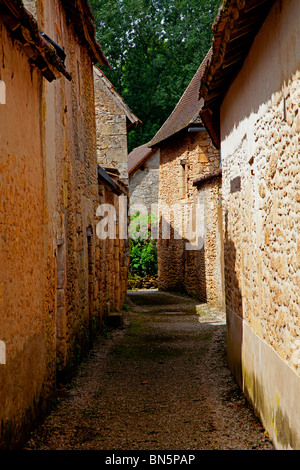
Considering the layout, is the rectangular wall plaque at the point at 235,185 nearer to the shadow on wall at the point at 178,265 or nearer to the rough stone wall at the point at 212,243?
the rough stone wall at the point at 212,243

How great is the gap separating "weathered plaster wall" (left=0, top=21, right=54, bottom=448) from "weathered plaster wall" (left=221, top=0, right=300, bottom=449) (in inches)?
90.0

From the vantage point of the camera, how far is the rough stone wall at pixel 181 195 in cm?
2028

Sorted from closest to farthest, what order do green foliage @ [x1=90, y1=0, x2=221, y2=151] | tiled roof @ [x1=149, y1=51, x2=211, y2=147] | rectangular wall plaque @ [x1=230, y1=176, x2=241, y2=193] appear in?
rectangular wall plaque @ [x1=230, y1=176, x2=241, y2=193]
tiled roof @ [x1=149, y1=51, x2=211, y2=147]
green foliage @ [x1=90, y1=0, x2=221, y2=151]

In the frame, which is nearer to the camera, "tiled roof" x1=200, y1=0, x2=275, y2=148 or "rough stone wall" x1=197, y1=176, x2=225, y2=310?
"tiled roof" x1=200, y1=0, x2=275, y2=148

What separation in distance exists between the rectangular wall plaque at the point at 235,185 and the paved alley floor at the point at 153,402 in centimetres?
267

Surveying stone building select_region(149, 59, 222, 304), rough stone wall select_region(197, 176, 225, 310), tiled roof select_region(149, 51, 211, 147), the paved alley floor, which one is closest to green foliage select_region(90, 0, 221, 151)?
tiled roof select_region(149, 51, 211, 147)

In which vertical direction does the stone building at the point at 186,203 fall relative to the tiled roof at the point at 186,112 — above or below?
below

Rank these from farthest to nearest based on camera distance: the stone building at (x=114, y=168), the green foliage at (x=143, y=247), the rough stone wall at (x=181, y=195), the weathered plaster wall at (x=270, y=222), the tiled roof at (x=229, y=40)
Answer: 1. the green foliage at (x=143, y=247)
2. the rough stone wall at (x=181, y=195)
3. the stone building at (x=114, y=168)
4. the tiled roof at (x=229, y=40)
5. the weathered plaster wall at (x=270, y=222)

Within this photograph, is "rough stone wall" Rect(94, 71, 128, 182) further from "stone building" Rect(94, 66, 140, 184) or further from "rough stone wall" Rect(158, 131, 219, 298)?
"rough stone wall" Rect(158, 131, 219, 298)

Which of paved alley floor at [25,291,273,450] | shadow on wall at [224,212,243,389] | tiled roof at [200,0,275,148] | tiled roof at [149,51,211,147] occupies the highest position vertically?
tiled roof at [149,51,211,147]

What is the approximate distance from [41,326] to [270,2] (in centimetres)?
398

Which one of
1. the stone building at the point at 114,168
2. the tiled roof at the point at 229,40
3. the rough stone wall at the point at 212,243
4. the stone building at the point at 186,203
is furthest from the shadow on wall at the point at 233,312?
the stone building at the point at 186,203

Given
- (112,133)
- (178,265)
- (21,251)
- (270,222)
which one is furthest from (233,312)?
(178,265)

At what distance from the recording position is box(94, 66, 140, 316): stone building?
15.3 metres
